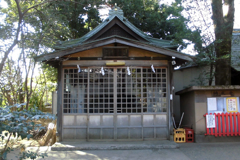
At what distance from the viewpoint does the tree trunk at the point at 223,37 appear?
958cm

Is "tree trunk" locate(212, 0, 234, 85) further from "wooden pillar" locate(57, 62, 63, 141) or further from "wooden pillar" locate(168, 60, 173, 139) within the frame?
"wooden pillar" locate(57, 62, 63, 141)

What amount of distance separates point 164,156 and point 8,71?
10726 mm

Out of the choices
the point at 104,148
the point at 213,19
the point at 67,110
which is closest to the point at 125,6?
the point at 213,19

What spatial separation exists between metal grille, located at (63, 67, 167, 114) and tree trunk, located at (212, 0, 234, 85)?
3.40 meters

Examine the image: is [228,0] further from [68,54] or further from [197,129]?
[68,54]

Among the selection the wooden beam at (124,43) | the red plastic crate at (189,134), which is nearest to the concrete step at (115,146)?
the red plastic crate at (189,134)

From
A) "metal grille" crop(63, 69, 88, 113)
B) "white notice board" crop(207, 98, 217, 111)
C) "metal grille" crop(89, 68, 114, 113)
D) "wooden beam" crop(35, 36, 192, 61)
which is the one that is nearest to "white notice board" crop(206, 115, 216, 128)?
"white notice board" crop(207, 98, 217, 111)

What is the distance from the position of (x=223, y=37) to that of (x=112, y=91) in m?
6.08

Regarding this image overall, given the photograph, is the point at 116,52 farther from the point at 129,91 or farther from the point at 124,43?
the point at 129,91

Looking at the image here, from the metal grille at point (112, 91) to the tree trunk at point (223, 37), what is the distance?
3398 mm

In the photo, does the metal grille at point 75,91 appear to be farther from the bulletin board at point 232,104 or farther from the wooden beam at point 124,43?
the bulletin board at point 232,104

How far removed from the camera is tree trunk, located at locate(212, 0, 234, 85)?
958cm

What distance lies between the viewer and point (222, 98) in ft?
26.6

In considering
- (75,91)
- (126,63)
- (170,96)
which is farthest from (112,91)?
(170,96)
